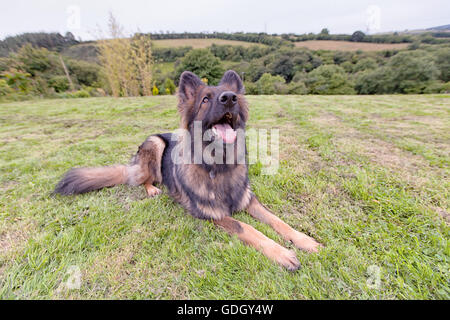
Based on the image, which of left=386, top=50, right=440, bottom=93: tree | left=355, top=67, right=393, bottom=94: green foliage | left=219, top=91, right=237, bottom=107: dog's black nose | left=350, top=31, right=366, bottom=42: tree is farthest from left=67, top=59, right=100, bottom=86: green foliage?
left=350, top=31, right=366, bottom=42: tree

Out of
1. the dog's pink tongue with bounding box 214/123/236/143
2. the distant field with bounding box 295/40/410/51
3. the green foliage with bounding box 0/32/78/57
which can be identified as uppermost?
the distant field with bounding box 295/40/410/51

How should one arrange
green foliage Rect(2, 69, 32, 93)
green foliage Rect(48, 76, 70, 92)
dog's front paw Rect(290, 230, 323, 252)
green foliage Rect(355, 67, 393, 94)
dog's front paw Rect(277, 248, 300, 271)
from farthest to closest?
green foliage Rect(355, 67, 393, 94), green foliage Rect(48, 76, 70, 92), green foliage Rect(2, 69, 32, 93), dog's front paw Rect(290, 230, 323, 252), dog's front paw Rect(277, 248, 300, 271)

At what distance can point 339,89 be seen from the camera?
32125 mm

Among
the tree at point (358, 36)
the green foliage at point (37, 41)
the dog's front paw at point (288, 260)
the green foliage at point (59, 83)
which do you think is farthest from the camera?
the tree at point (358, 36)

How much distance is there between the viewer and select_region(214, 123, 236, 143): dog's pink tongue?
222 centimetres

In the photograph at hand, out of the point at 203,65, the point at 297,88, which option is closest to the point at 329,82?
the point at 297,88

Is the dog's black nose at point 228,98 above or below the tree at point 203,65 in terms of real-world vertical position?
below

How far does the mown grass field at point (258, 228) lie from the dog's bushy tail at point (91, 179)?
0.49 ft

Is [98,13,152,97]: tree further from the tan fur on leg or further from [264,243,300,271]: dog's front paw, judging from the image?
[264,243,300,271]: dog's front paw

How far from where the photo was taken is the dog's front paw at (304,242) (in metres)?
1.77

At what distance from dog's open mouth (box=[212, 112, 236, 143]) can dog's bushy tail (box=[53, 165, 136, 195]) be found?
5.88 ft

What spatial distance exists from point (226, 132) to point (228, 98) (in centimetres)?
41

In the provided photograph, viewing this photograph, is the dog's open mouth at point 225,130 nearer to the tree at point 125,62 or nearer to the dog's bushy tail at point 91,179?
the dog's bushy tail at point 91,179

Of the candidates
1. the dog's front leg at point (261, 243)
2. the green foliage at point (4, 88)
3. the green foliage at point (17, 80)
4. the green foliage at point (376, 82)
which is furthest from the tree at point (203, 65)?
the dog's front leg at point (261, 243)
